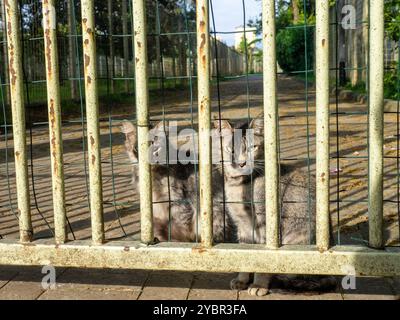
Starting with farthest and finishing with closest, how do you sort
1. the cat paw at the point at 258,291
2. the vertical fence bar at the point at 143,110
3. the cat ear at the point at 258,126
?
1. the cat ear at the point at 258,126
2. the cat paw at the point at 258,291
3. the vertical fence bar at the point at 143,110

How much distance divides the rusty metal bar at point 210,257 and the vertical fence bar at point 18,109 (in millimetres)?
147

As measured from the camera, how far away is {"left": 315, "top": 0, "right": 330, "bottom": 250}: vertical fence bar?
2680 millimetres

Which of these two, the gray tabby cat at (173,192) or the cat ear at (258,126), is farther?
the gray tabby cat at (173,192)

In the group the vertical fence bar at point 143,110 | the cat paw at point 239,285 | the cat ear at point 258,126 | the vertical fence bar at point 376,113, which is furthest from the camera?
the cat ear at point 258,126

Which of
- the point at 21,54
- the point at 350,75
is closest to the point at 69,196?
the point at 21,54

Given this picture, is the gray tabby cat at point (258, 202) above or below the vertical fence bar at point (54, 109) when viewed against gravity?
below

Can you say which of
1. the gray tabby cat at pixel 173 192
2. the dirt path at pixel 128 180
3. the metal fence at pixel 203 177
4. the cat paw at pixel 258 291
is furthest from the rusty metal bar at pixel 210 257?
the gray tabby cat at pixel 173 192

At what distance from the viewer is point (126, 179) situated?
669 centimetres

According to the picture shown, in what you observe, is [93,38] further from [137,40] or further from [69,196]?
[69,196]

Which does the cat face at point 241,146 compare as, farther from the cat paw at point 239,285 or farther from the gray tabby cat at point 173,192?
the cat paw at point 239,285

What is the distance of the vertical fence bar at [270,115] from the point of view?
271cm

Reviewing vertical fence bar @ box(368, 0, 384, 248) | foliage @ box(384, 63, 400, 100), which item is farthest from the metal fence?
foliage @ box(384, 63, 400, 100)

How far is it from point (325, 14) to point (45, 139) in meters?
8.82

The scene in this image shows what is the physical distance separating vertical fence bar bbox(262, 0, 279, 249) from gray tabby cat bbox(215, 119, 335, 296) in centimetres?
31
